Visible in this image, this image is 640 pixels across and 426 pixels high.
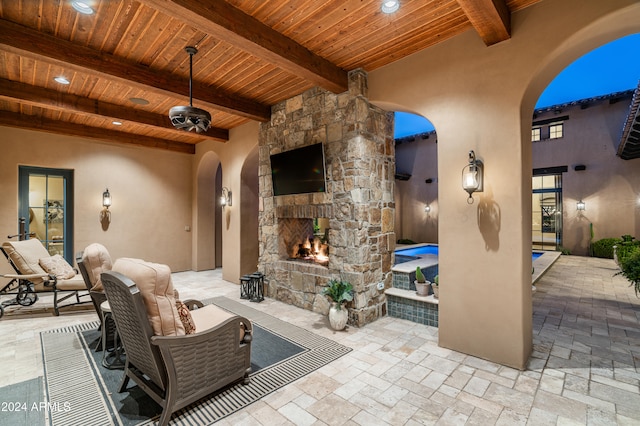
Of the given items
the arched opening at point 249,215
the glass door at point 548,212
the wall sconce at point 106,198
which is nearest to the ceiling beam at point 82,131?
the wall sconce at point 106,198

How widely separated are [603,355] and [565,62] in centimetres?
293

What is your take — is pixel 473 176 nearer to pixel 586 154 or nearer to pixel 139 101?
pixel 139 101

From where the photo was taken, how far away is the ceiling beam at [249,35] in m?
2.35

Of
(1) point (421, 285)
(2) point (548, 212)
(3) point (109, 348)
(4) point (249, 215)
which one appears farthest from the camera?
(2) point (548, 212)

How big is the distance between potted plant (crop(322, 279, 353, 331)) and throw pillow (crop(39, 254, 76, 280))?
3993 millimetres

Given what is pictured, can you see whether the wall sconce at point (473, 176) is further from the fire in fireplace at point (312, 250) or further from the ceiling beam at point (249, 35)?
the fire in fireplace at point (312, 250)

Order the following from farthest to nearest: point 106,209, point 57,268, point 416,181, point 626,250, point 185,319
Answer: point 416,181 < point 106,209 < point 626,250 < point 57,268 < point 185,319

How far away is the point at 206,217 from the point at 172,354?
20.9 feet

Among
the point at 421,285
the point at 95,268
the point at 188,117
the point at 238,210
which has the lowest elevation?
the point at 421,285

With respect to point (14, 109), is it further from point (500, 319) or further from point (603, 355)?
point (603, 355)

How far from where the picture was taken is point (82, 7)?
8.55 ft

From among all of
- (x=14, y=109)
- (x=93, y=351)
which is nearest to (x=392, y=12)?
(x=93, y=351)

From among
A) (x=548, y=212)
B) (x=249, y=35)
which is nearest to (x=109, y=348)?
(x=249, y=35)

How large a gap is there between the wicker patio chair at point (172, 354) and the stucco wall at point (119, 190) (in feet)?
17.7
